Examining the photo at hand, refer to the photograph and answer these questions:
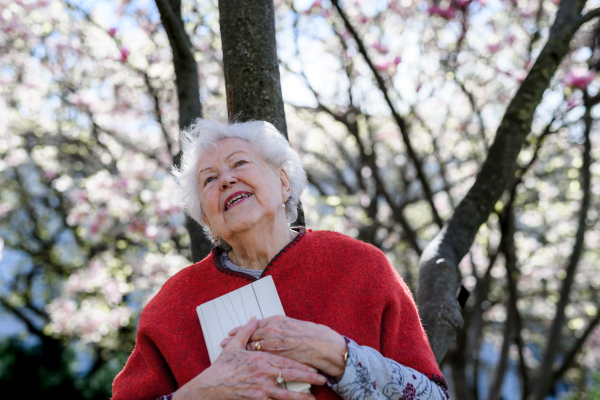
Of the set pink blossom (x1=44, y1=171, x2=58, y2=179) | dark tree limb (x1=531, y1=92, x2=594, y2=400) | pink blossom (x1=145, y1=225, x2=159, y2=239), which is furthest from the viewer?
pink blossom (x1=44, y1=171, x2=58, y2=179)

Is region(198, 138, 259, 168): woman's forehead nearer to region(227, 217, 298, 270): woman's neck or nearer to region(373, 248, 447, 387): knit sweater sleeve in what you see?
region(227, 217, 298, 270): woman's neck

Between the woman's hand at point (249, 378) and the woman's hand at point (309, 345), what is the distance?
23mm

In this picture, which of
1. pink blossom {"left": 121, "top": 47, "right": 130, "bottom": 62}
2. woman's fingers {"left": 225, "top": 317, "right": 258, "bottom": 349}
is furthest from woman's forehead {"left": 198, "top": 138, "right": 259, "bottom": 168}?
pink blossom {"left": 121, "top": 47, "right": 130, "bottom": 62}

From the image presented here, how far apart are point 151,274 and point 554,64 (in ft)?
16.6

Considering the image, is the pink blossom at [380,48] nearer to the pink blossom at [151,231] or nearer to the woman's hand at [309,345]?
the pink blossom at [151,231]

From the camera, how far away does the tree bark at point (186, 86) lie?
88.9 inches

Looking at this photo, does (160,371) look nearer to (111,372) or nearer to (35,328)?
(111,372)

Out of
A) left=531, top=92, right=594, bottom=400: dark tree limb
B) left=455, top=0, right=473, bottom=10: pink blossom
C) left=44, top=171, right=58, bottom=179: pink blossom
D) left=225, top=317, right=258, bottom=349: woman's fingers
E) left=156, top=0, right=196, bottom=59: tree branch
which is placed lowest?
left=531, top=92, right=594, bottom=400: dark tree limb

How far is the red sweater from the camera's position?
136 cm

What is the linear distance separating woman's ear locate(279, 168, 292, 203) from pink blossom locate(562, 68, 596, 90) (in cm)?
296

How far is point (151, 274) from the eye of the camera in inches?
223

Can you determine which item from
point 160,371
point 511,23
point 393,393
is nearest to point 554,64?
point 393,393

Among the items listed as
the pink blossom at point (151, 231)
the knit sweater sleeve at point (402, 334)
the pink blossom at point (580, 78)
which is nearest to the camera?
the knit sweater sleeve at point (402, 334)

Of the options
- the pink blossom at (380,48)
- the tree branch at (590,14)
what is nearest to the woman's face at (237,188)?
the tree branch at (590,14)
